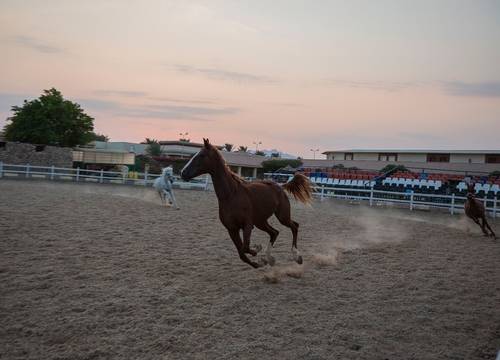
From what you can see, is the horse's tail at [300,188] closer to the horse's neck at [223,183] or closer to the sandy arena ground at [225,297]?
the sandy arena ground at [225,297]

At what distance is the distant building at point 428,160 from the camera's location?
126ft

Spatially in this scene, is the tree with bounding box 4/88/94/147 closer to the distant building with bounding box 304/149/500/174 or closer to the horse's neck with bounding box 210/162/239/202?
the distant building with bounding box 304/149/500/174

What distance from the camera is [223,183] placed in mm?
6383

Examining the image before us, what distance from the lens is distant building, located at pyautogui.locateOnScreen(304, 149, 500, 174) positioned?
3841cm

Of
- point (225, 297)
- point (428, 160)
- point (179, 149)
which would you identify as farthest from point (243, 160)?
point (225, 297)

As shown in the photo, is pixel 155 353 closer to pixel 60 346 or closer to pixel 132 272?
pixel 60 346

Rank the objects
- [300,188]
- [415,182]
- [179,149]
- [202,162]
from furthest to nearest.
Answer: [179,149] < [415,182] < [300,188] < [202,162]

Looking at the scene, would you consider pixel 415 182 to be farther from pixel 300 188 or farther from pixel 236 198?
pixel 236 198

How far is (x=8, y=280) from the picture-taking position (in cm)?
565

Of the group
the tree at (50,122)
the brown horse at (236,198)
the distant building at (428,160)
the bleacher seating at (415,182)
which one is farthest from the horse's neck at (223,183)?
the tree at (50,122)

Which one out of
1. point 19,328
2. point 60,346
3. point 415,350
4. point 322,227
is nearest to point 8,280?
point 19,328

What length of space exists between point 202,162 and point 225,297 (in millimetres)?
1983

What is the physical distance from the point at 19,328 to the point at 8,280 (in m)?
1.58

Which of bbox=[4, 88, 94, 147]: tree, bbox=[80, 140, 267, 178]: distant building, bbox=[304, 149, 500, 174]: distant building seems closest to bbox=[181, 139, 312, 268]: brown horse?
bbox=[80, 140, 267, 178]: distant building
